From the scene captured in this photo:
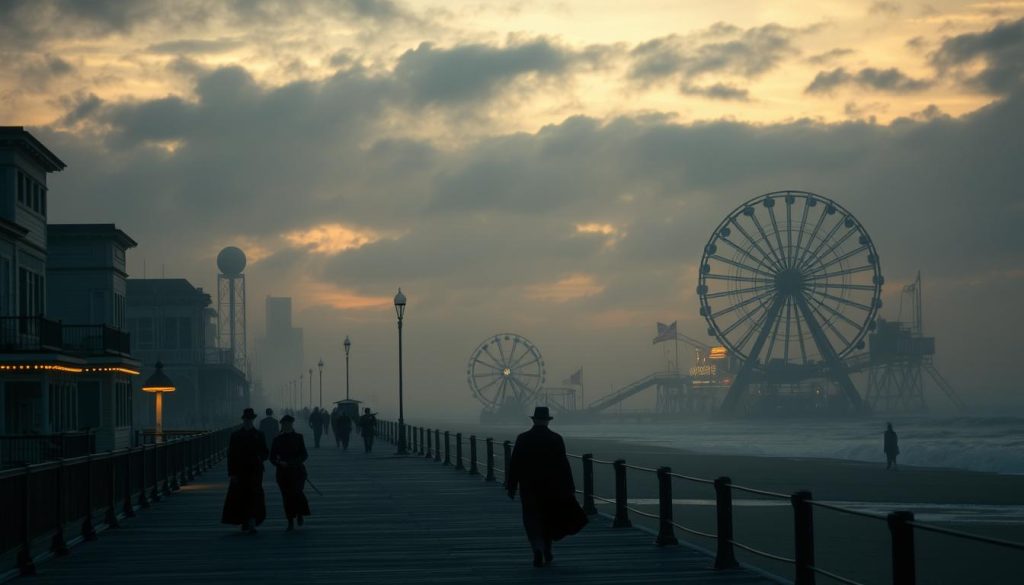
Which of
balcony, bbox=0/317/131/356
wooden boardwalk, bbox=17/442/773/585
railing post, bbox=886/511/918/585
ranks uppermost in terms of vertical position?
balcony, bbox=0/317/131/356

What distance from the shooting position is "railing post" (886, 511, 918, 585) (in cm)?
871

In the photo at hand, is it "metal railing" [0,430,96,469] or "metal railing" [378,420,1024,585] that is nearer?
"metal railing" [378,420,1024,585]

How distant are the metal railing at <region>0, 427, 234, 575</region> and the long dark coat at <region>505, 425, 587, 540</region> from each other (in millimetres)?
4966

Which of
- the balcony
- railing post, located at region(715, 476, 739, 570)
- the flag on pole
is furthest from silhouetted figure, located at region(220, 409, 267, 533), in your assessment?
the flag on pole

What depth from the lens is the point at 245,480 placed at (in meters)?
18.3

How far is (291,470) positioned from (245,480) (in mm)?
855

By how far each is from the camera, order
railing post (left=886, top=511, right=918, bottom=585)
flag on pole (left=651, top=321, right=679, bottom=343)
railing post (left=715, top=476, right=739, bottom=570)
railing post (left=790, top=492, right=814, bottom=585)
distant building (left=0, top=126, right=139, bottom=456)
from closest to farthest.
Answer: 1. railing post (left=886, top=511, right=918, bottom=585)
2. railing post (left=790, top=492, right=814, bottom=585)
3. railing post (left=715, top=476, right=739, bottom=570)
4. distant building (left=0, top=126, right=139, bottom=456)
5. flag on pole (left=651, top=321, right=679, bottom=343)

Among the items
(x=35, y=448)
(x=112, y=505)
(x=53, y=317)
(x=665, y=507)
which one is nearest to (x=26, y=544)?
(x=112, y=505)

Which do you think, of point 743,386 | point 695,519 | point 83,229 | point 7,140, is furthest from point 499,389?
point 695,519

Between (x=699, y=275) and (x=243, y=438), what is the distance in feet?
313

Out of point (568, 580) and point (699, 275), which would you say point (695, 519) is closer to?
point (568, 580)

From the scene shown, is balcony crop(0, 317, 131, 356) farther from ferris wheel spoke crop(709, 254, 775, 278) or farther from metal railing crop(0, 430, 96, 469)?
ferris wheel spoke crop(709, 254, 775, 278)

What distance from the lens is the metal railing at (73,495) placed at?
13.0 meters

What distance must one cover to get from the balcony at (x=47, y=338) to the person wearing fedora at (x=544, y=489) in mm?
30558
